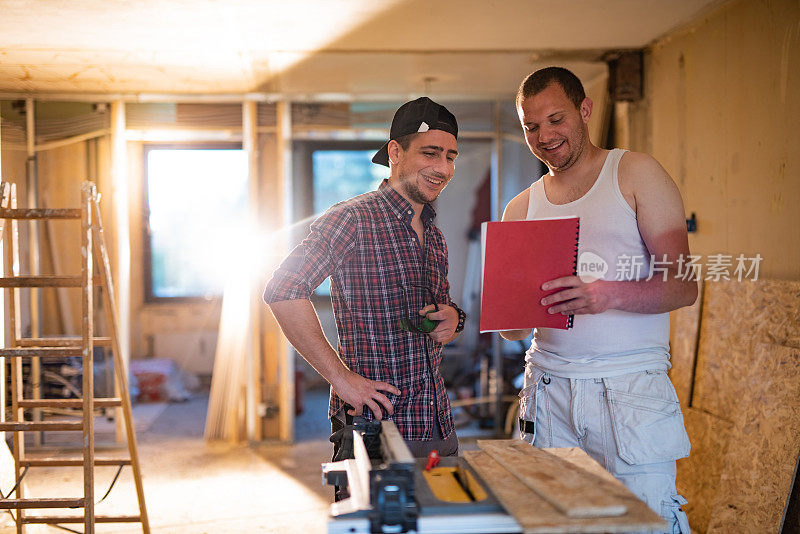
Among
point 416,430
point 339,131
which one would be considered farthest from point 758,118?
point 339,131

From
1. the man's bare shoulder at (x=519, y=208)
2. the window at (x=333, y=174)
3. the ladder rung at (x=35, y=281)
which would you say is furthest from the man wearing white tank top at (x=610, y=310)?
the window at (x=333, y=174)

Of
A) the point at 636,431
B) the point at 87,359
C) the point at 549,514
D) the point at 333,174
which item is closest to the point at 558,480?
the point at 549,514

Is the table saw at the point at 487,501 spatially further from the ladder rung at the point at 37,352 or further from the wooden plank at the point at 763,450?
the ladder rung at the point at 37,352

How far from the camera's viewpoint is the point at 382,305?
1852mm

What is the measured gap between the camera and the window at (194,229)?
6.58 m

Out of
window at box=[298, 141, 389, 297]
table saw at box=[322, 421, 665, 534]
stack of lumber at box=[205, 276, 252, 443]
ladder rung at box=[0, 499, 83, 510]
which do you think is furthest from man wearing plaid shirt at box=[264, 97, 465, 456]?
window at box=[298, 141, 389, 297]

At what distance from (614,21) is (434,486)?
288 cm

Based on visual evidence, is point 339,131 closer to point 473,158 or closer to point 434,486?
point 473,158

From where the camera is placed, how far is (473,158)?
674 centimetres

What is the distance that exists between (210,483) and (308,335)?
9.08 ft

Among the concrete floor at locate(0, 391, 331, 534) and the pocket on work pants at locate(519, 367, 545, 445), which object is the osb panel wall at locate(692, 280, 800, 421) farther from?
the concrete floor at locate(0, 391, 331, 534)

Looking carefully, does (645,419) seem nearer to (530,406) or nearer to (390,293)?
(530,406)

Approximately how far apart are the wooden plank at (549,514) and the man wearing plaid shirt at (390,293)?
0.52 meters

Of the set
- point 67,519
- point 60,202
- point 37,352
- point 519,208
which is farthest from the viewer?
point 60,202
